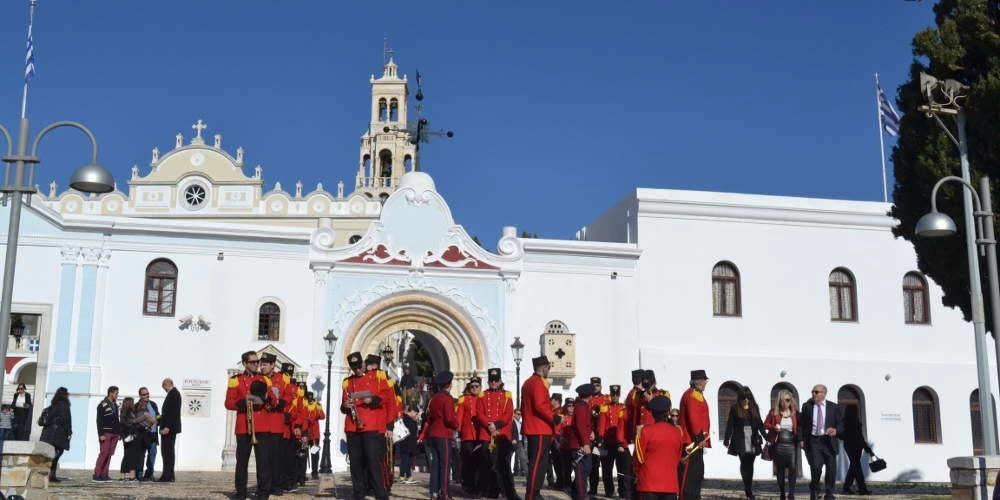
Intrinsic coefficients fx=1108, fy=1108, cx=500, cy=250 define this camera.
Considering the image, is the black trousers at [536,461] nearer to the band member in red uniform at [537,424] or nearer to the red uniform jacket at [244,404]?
the band member in red uniform at [537,424]

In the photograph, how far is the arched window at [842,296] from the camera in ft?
91.9

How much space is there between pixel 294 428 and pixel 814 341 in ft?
53.3

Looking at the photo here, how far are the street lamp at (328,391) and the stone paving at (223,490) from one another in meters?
2.53

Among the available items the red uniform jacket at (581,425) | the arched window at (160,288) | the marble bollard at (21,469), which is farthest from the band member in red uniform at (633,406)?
the arched window at (160,288)

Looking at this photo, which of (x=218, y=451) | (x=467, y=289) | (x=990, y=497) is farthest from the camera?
(x=467, y=289)

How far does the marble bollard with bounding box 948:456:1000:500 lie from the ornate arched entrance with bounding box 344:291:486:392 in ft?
45.9

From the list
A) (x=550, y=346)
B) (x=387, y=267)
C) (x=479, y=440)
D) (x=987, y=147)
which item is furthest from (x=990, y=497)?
(x=387, y=267)

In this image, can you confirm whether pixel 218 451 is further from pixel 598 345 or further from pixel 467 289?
pixel 598 345

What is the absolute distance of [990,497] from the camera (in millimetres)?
12461

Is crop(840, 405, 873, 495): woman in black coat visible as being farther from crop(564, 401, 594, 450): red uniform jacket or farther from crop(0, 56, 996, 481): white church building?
crop(0, 56, 996, 481): white church building

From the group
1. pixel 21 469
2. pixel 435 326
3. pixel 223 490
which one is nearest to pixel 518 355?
pixel 435 326

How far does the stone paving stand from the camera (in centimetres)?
1475

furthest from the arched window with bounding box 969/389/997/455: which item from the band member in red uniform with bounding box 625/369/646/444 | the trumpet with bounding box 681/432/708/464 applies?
the trumpet with bounding box 681/432/708/464

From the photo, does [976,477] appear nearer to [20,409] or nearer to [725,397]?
[725,397]
